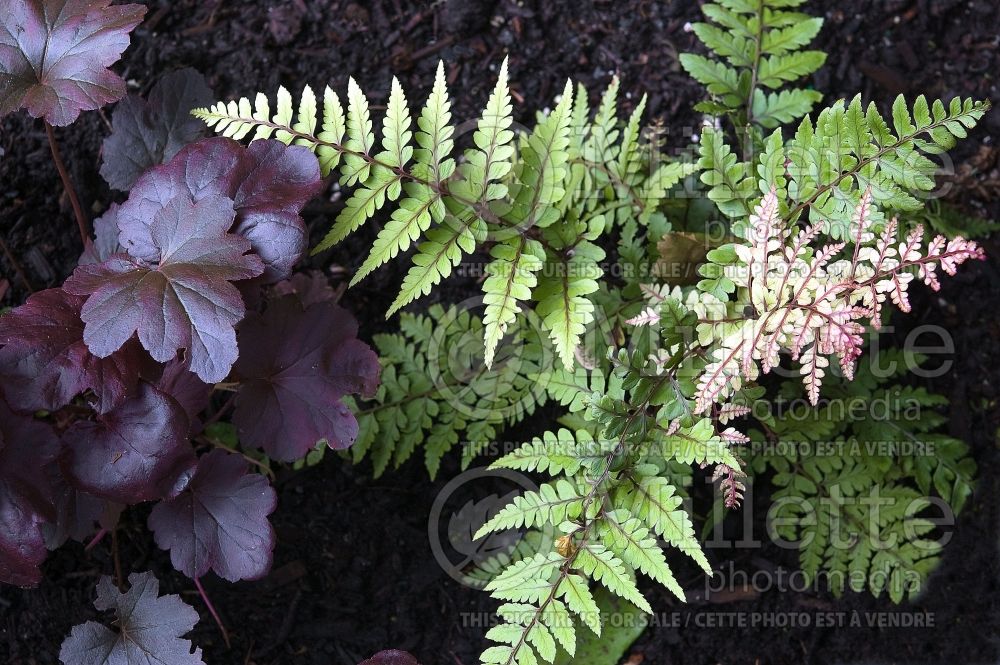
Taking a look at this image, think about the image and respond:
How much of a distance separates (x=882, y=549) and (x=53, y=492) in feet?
7.00

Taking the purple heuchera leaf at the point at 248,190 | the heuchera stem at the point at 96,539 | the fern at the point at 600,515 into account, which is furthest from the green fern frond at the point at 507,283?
the heuchera stem at the point at 96,539

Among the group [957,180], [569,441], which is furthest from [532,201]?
[957,180]

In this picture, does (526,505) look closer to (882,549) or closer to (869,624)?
(882,549)

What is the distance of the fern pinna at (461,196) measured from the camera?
1.94 meters

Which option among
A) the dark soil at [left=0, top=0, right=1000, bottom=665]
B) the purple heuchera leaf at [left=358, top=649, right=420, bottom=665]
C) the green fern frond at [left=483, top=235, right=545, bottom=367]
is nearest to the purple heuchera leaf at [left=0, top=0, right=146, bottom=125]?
the dark soil at [left=0, top=0, right=1000, bottom=665]

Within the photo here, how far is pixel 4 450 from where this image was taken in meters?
1.84

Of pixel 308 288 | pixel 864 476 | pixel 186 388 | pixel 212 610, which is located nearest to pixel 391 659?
pixel 212 610

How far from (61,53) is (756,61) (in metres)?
1.69

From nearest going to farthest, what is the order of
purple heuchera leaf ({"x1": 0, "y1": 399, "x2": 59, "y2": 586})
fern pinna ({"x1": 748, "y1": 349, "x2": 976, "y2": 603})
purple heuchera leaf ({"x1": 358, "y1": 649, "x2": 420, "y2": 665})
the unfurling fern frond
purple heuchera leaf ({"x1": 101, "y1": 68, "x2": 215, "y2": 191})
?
1. purple heuchera leaf ({"x1": 0, "y1": 399, "x2": 59, "y2": 586})
2. purple heuchera leaf ({"x1": 358, "y1": 649, "x2": 420, "y2": 665})
3. purple heuchera leaf ({"x1": 101, "y1": 68, "x2": 215, "y2": 191})
4. the unfurling fern frond
5. fern pinna ({"x1": 748, "y1": 349, "x2": 976, "y2": 603})

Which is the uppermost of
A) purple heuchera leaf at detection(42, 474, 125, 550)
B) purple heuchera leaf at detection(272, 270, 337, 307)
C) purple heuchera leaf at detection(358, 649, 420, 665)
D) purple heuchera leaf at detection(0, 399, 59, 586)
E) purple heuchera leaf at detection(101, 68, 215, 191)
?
purple heuchera leaf at detection(101, 68, 215, 191)

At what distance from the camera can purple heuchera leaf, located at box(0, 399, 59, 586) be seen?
181 cm

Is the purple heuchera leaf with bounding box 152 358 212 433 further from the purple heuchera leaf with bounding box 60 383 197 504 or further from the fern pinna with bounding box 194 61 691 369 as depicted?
the fern pinna with bounding box 194 61 691 369

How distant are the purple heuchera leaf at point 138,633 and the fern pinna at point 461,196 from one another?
83cm

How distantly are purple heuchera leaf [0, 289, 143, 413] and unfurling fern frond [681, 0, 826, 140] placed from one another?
154cm
